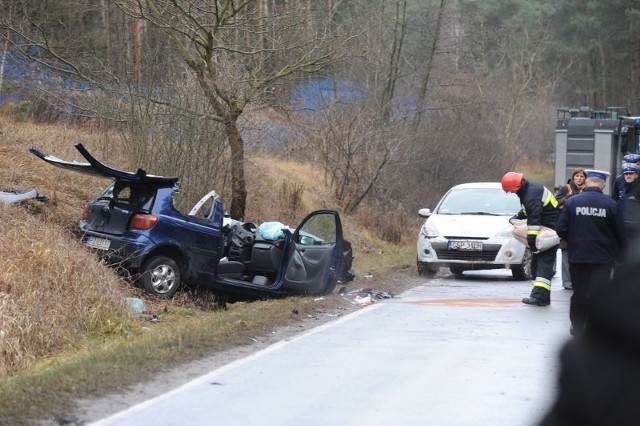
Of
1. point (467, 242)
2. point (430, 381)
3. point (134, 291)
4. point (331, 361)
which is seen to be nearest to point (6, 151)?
point (134, 291)

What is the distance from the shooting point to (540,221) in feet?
44.2

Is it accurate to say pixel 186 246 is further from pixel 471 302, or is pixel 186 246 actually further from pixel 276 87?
pixel 276 87

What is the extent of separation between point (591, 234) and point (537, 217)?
263 cm

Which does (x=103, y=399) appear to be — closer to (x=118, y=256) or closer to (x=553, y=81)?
(x=118, y=256)

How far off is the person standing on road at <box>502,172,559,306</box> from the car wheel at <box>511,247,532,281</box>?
14.6 ft

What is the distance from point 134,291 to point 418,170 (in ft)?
60.3

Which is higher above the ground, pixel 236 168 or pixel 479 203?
pixel 236 168

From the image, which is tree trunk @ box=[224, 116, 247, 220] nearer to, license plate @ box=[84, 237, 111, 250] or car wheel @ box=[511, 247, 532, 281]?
car wheel @ box=[511, 247, 532, 281]

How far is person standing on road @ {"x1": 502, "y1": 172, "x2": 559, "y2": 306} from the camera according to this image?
13.4 meters

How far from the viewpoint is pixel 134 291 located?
13508 millimetres

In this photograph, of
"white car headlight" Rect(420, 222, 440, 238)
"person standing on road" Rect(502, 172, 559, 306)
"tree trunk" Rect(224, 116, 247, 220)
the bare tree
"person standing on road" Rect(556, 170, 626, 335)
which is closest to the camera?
"person standing on road" Rect(556, 170, 626, 335)

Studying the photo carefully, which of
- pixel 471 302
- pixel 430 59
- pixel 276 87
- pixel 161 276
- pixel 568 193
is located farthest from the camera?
pixel 430 59

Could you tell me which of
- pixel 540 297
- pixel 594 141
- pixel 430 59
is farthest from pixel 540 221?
pixel 594 141

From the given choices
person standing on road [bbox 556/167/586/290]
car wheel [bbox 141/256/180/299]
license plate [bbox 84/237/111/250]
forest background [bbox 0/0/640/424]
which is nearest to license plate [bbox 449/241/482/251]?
person standing on road [bbox 556/167/586/290]
